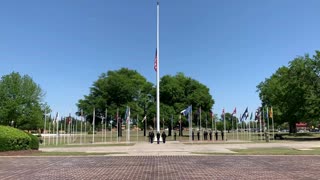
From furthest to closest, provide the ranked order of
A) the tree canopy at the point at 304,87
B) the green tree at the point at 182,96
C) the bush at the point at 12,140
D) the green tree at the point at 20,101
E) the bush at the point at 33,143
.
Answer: the green tree at the point at 182,96, the green tree at the point at 20,101, the tree canopy at the point at 304,87, the bush at the point at 33,143, the bush at the point at 12,140

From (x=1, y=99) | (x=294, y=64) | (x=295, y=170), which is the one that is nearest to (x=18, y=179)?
(x=295, y=170)

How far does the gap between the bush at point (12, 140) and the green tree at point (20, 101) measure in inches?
1494

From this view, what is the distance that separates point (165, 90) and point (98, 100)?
13.6 m

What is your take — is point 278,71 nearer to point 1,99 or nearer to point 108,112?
point 108,112

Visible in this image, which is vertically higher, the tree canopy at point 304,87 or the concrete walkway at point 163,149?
the tree canopy at point 304,87

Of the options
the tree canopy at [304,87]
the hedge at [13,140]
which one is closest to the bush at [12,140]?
the hedge at [13,140]

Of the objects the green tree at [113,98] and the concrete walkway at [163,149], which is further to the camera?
the green tree at [113,98]

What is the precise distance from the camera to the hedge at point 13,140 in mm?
25203

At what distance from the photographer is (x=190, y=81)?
256ft

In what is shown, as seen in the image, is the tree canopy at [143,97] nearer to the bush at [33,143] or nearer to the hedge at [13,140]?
the bush at [33,143]

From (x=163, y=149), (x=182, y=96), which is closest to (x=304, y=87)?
(x=182, y=96)

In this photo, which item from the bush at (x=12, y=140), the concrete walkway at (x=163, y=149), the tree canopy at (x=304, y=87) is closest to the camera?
the bush at (x=12, y=140)

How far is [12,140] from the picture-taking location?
25.7 meters

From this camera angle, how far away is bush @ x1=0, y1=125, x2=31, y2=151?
25.2 metres
